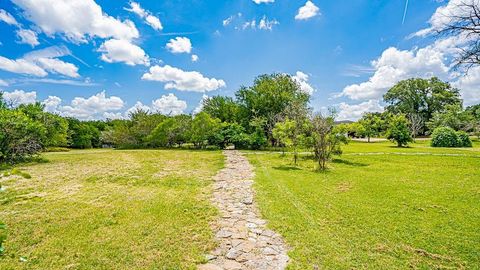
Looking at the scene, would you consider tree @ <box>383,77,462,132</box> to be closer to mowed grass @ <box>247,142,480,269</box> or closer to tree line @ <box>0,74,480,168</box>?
tree line @ <box>0,74,480,168</box>

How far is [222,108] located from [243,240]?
30.7m

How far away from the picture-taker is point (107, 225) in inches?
229

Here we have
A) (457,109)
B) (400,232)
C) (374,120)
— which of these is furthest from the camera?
(374,120)

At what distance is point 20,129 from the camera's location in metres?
16.0

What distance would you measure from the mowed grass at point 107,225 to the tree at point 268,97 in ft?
67.9

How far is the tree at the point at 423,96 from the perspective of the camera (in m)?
52.7

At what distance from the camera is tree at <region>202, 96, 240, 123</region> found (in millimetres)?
33594

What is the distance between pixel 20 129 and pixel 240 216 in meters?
16.8

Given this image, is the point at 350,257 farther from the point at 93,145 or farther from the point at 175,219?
the point at 93,145

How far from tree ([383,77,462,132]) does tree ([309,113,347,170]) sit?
1886 inches

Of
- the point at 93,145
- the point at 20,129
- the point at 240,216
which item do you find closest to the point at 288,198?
the point at 240,216

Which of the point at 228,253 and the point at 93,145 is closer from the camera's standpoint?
the point at 228,253

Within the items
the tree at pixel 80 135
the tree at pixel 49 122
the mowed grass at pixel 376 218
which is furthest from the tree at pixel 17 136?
the tree at pixel 80 135

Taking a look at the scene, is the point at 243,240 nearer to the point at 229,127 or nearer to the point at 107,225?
the point at 107,225
